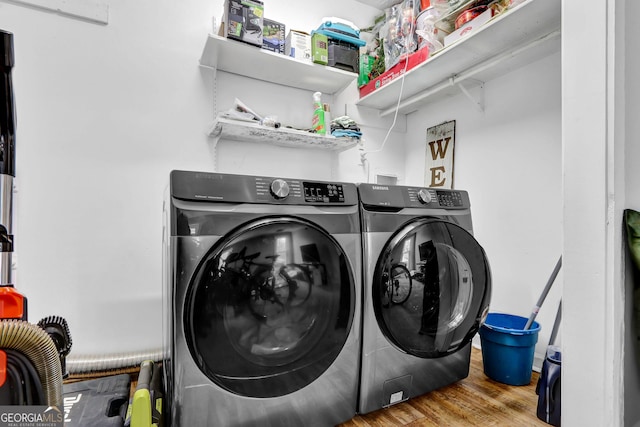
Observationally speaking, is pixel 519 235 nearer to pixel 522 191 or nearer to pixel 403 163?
pixel 522 191

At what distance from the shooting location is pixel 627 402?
960 mm

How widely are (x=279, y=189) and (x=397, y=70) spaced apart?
50.3 inches

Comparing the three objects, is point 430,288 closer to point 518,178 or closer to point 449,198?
point 449,198

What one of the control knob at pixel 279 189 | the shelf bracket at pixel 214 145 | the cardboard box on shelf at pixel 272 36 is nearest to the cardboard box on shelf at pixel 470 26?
the cardboard box on shelf at pixel 272 36

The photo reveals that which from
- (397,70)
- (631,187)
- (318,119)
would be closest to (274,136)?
(318,119)

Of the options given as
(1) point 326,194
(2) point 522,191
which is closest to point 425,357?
(1) point 326,194

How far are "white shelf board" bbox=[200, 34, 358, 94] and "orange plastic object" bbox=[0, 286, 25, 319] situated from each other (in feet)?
4.56

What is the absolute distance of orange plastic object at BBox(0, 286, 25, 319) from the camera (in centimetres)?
64

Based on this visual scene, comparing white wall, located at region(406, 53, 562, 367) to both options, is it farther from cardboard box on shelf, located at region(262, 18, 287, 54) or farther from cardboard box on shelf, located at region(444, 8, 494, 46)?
cardboard box on shelf, located at region(262, 18, 287, 54)

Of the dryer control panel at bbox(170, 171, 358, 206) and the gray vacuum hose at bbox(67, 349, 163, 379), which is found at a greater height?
the dryer control panel at bbox(170, 171, 358, 206)

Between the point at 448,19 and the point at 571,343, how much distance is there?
153 cm

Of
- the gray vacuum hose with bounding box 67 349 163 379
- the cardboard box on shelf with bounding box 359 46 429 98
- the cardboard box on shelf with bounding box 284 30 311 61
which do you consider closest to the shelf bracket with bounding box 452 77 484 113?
the cardboard box on shelf with bounding box 359 46 429 98

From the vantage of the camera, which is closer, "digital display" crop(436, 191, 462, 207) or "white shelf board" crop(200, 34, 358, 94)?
"digital display" crop(436, 191, 462, 207)

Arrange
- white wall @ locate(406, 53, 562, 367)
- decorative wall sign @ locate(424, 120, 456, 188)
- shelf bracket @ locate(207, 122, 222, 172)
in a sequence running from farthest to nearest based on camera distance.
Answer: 1. decorative wall sign @ locate(424, 120, 456, 188)
2. shelf bracket @ locate(207, 122, 222, 172)
3. white wall @ locate(406, 53, 562, 367)
